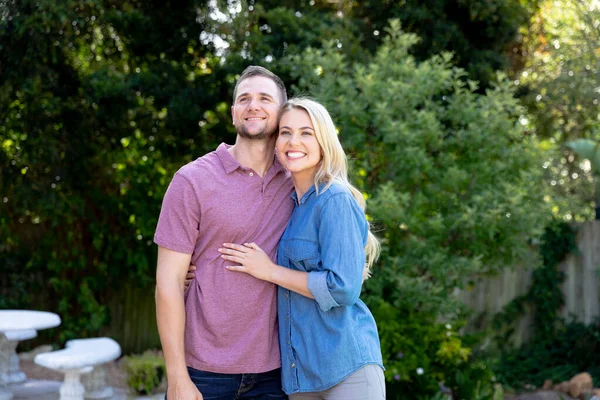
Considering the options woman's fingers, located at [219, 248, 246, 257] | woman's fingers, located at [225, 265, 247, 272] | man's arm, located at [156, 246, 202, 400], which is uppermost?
woman's fingers, located at [219, 248, 246, 257]

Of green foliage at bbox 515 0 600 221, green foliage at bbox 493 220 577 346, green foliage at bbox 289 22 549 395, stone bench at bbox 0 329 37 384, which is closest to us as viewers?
green foliage at bbox 289 22 549 395

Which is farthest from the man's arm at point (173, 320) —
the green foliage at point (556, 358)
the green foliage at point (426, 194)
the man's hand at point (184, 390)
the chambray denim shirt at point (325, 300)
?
the green foliage at point (556, 358)

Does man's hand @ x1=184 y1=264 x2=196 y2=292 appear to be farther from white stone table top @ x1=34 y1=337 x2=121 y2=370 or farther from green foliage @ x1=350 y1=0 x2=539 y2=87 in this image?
green foliage @ x1=350 y1=0 x2=539 y2=87

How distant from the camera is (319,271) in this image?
7.93ft

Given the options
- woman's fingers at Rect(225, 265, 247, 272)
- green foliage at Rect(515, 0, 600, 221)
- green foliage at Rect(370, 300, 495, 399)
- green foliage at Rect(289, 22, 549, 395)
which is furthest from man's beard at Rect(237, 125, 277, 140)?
green foliage at Rect(515, 0, 600, 221)

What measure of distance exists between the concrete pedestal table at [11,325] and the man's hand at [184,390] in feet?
11.9

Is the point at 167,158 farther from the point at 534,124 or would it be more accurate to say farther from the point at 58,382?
→ the point at 534,124

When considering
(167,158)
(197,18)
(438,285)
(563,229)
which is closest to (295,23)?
(197,18)

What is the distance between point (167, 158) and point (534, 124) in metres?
4.50

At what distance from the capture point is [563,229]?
25.2ft

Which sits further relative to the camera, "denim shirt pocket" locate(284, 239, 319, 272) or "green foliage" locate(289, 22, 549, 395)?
"green foliage" locate(289, 22, 549, 395)

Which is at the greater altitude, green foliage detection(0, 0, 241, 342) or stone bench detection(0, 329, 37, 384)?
green foliage detection(0, 0, 241, 342)

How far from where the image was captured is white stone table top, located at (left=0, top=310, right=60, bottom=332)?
557 cm

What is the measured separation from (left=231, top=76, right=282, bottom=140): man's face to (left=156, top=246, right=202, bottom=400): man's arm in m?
0.51
